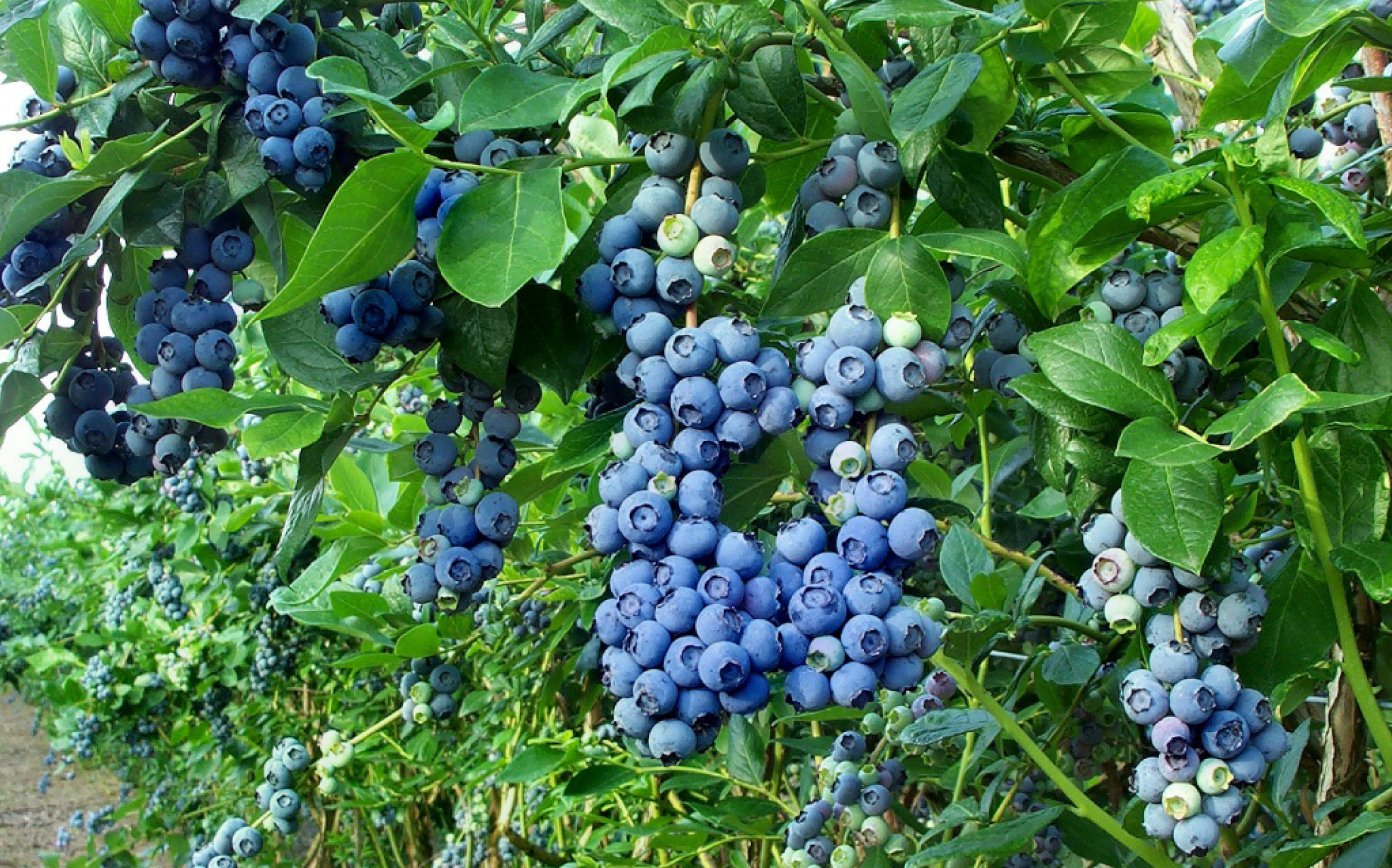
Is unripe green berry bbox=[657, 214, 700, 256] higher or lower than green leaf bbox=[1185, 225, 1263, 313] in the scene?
higher

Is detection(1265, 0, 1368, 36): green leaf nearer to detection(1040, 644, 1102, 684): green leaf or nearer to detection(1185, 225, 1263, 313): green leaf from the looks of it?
detection(1185, 225, 1263, 313): green leaf

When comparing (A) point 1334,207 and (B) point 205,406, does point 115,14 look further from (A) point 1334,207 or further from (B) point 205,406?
(A) point 1334,207

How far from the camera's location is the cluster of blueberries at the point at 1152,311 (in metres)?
0.84

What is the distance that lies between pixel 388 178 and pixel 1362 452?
0.61 metres

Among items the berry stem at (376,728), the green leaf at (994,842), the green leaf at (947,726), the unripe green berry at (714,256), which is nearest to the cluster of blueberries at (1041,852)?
the green leaf at (947,726)

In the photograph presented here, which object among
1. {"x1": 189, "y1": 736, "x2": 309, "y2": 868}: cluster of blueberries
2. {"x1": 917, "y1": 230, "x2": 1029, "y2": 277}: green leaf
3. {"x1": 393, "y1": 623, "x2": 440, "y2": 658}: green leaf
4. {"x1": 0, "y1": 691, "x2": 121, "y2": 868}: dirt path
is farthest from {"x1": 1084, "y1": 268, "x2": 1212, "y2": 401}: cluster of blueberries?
{"x1": 0, "y1": 691, "x2": 121, "y2": 868}: dirt path

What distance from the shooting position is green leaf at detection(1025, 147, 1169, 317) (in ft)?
2.59

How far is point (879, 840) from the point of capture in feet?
4.35

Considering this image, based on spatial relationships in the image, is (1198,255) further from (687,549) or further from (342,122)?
(342,122)

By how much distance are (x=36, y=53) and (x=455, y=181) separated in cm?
33

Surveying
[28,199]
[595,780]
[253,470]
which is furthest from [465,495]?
[253,470]

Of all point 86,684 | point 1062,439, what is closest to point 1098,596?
point 1062,439

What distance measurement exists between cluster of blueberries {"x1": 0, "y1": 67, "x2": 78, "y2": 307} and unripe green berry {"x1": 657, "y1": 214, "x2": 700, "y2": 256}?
18.0 inches

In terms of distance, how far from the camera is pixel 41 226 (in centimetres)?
92
